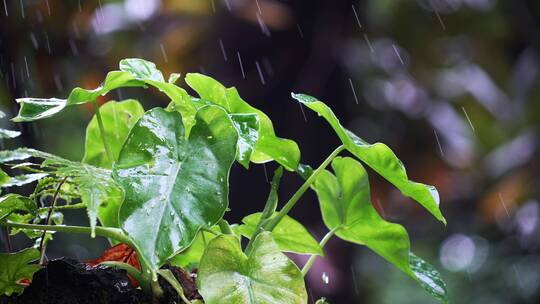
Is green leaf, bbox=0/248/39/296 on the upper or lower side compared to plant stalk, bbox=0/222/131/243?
lower

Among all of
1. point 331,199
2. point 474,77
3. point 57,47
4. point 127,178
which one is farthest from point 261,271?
point 474,77

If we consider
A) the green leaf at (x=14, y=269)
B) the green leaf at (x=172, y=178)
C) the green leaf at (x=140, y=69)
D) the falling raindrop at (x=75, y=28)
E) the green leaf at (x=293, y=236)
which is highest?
the green leaf at (x=140, y=69)

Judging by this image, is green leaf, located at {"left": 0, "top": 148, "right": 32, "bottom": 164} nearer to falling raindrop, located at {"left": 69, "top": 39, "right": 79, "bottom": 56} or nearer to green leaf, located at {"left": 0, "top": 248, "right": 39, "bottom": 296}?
green leaf, located at {"left": 0, "top": 248, "right": 39, "bottom": 296}

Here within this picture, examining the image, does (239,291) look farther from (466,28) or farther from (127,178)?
(466,28)

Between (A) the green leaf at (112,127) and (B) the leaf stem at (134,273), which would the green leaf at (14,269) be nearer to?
(B) the leaf stem at (134,273)

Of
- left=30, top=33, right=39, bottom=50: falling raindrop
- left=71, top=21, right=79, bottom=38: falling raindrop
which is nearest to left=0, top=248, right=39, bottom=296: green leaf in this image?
left=30, top=33, right=39, bottom=50: falling raindrop

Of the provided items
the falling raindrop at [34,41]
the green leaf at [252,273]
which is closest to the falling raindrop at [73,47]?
the falling raindrop at [34,41]

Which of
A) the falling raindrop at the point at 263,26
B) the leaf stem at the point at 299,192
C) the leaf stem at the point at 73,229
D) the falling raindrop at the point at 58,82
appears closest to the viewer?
the leaf stem at the point at 73,229
